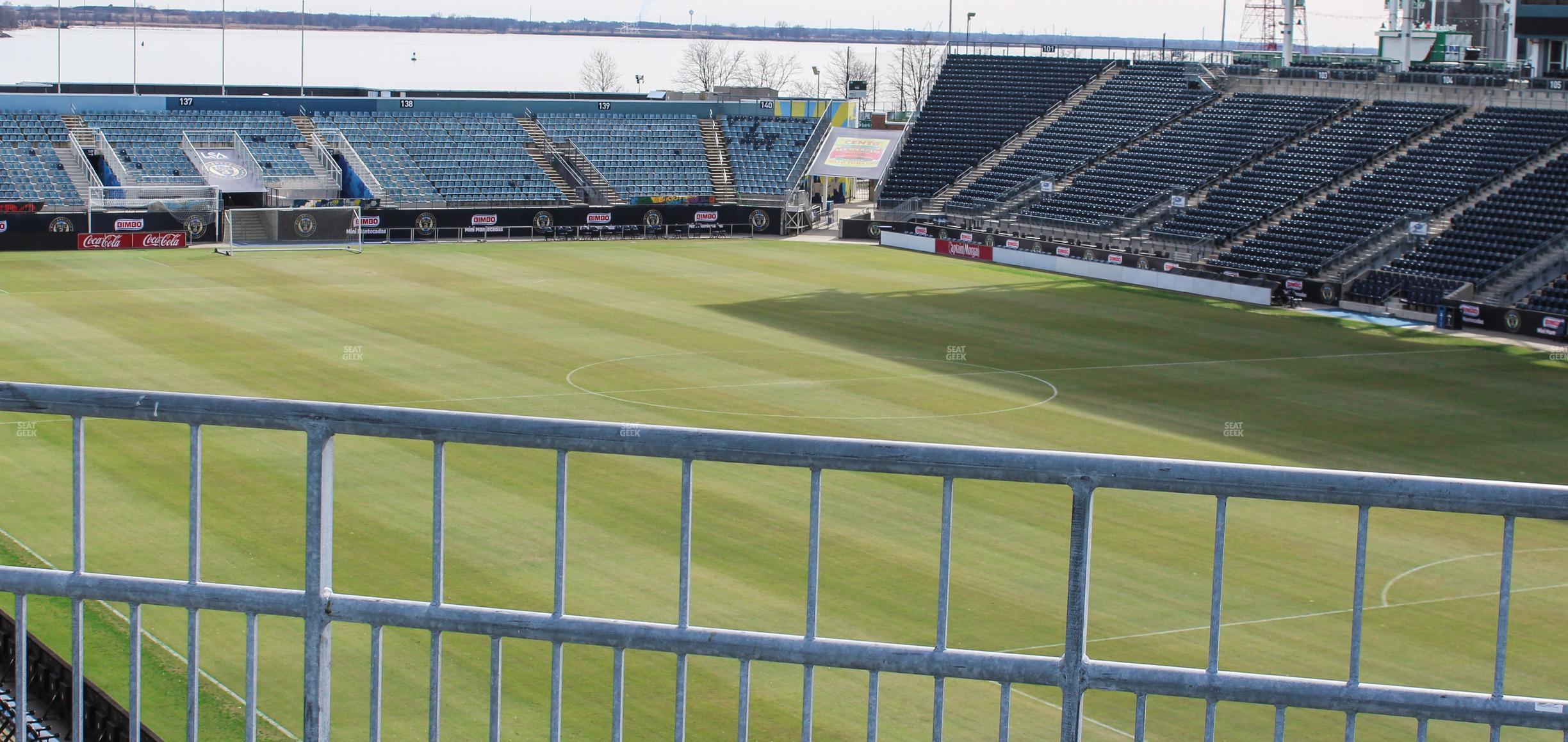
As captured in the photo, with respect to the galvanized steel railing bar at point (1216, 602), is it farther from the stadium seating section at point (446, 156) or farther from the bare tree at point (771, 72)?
the bare tree at point (771, 72)

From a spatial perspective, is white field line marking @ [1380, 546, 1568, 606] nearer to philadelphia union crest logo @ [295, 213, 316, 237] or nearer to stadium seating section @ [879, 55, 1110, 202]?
philadelphia union crest logo @ [295, 213, 316, 237]

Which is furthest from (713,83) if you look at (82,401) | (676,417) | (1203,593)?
(82,401)

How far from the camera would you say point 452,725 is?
1702 centimetres

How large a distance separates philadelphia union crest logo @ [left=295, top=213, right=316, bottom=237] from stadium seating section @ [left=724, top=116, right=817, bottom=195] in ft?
77.1

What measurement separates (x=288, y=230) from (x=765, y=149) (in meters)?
29.0

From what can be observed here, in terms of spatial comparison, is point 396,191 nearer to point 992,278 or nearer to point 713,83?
point 992,278

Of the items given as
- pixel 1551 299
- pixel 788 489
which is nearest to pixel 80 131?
pixel 788 489

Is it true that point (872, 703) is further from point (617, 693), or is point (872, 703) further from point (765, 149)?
point (765, 149)

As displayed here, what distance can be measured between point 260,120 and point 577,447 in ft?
246

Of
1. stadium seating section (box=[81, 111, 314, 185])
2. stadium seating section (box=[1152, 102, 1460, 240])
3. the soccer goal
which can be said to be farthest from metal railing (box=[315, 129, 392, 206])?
stadium seating section (box=[1152, 102, 1460, 240])

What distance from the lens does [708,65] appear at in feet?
591

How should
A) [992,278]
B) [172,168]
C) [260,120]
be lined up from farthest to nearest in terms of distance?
A: [260,120] → [172,168] → [992,278]

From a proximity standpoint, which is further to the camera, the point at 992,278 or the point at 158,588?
the point at 992,278

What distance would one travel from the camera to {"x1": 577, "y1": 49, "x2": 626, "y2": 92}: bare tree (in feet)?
582
